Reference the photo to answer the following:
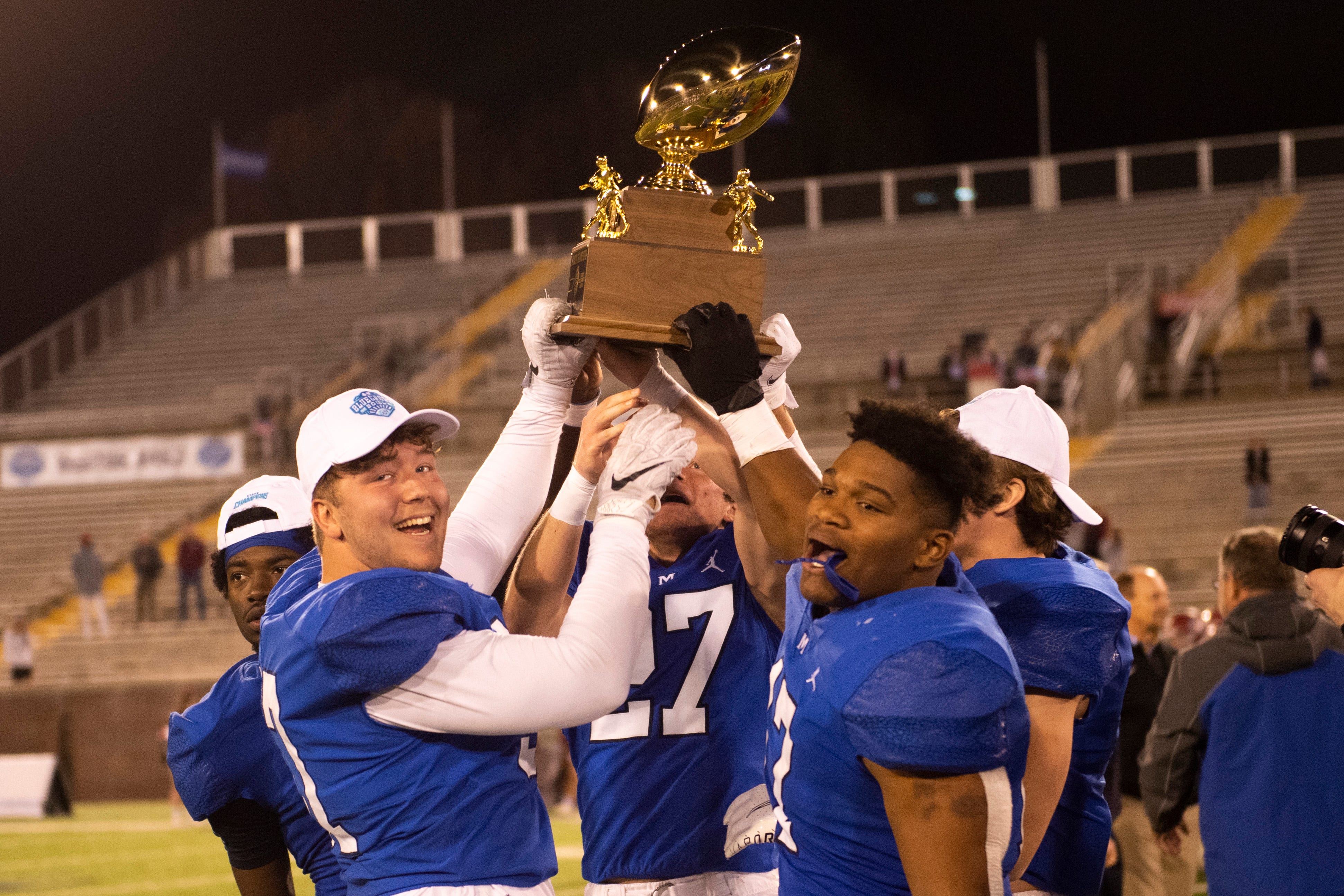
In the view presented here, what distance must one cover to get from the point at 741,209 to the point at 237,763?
172cm

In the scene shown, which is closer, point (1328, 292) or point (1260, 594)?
point (1260, 594)

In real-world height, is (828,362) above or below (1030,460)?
above

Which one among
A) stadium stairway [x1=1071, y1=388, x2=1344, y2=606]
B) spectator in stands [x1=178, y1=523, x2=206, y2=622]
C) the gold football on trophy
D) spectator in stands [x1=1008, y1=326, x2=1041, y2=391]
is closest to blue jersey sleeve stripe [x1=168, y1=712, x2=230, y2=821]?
the gold football on trophy

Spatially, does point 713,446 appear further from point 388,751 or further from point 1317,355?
point 1317,355

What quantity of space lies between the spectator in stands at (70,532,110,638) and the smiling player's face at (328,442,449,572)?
17.4 meters

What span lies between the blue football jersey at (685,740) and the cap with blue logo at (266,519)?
36.6 inches

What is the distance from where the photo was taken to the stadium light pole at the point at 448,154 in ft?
109

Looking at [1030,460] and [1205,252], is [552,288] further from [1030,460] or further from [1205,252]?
[1030,460]

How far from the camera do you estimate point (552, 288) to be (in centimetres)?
2520

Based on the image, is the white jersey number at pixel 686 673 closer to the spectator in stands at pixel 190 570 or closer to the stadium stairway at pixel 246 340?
the spectator in stands at pixel 190 570

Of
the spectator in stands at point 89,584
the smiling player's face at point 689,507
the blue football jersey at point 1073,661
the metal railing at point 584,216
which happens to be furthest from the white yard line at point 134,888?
the metal railing at point 584,216

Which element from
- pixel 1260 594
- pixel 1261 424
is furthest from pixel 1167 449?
pixel 1260 594

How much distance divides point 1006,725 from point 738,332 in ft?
3.69

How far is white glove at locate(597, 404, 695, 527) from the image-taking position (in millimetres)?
2910
